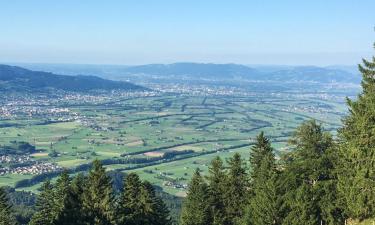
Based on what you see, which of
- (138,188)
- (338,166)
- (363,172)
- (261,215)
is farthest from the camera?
(138,188)

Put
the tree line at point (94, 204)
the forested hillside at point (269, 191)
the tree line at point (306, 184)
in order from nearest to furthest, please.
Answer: the tree line at point (306, 184) → the forested hillside at point (269, 191) → the tree line at point (94, 204)

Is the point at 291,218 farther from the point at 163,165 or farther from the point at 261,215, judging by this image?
the point at 163,165

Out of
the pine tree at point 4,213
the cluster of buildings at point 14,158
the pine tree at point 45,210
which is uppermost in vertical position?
the pine tree at point 4,213

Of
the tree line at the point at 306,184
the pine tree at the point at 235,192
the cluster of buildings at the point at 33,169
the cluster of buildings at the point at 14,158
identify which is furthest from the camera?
the cluster of buildings at the point at 14,158

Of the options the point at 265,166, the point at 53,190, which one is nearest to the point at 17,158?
the point at 53,190

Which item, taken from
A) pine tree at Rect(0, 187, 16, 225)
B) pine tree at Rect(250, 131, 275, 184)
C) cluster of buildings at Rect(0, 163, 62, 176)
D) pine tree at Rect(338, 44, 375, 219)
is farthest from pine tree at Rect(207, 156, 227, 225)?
cluster of buildings at Rect(0, 163, 62, 176)

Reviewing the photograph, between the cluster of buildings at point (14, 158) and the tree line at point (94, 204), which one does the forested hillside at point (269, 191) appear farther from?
the cluster of buildings at point (14, 158)

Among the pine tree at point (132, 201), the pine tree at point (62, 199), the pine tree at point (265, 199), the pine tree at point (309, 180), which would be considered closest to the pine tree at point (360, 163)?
the pine tree at point (309, 180)
